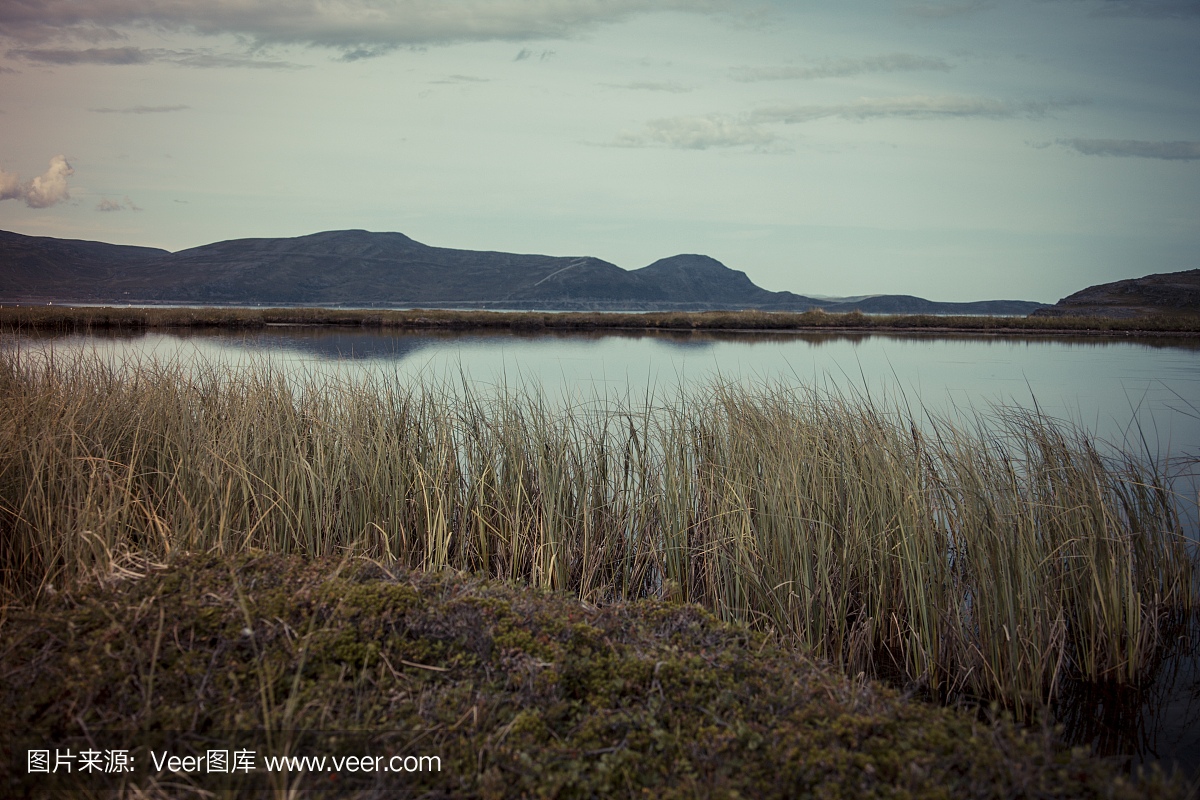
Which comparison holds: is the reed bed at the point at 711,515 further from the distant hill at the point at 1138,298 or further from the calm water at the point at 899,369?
the distant hill at the point at 1138,298

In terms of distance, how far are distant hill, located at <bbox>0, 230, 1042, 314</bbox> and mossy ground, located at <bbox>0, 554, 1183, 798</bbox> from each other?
12040 centimetres

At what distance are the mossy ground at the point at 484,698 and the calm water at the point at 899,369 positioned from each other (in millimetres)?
2247

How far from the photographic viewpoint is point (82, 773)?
2.25 metres

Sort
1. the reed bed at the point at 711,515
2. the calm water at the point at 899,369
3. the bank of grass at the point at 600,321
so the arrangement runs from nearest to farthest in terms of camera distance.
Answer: the reed bed at the point at 711,515 → the calm water at the point at 899,369 → the bank of grass at the point at 600,321

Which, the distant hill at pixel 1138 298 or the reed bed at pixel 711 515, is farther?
the distant hill at pixel 1138 298

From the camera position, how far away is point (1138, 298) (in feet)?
213

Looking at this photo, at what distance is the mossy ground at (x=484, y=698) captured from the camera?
7.16 ft

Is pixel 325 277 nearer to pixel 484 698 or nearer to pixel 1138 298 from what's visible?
pixel 1138 298

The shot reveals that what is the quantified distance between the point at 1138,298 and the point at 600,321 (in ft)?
170

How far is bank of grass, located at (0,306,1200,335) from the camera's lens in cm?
3319

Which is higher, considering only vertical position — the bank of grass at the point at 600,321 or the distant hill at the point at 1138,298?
the distant hill at the point at 1138,298

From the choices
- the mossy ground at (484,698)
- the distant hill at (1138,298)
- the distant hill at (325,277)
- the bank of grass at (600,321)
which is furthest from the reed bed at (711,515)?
the distant hill at (325,277)

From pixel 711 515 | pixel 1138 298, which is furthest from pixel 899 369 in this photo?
pixel 1138 298

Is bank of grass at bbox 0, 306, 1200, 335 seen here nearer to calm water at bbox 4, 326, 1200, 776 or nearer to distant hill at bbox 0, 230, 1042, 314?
calm water at bbox 4, 326, 1200, 776
